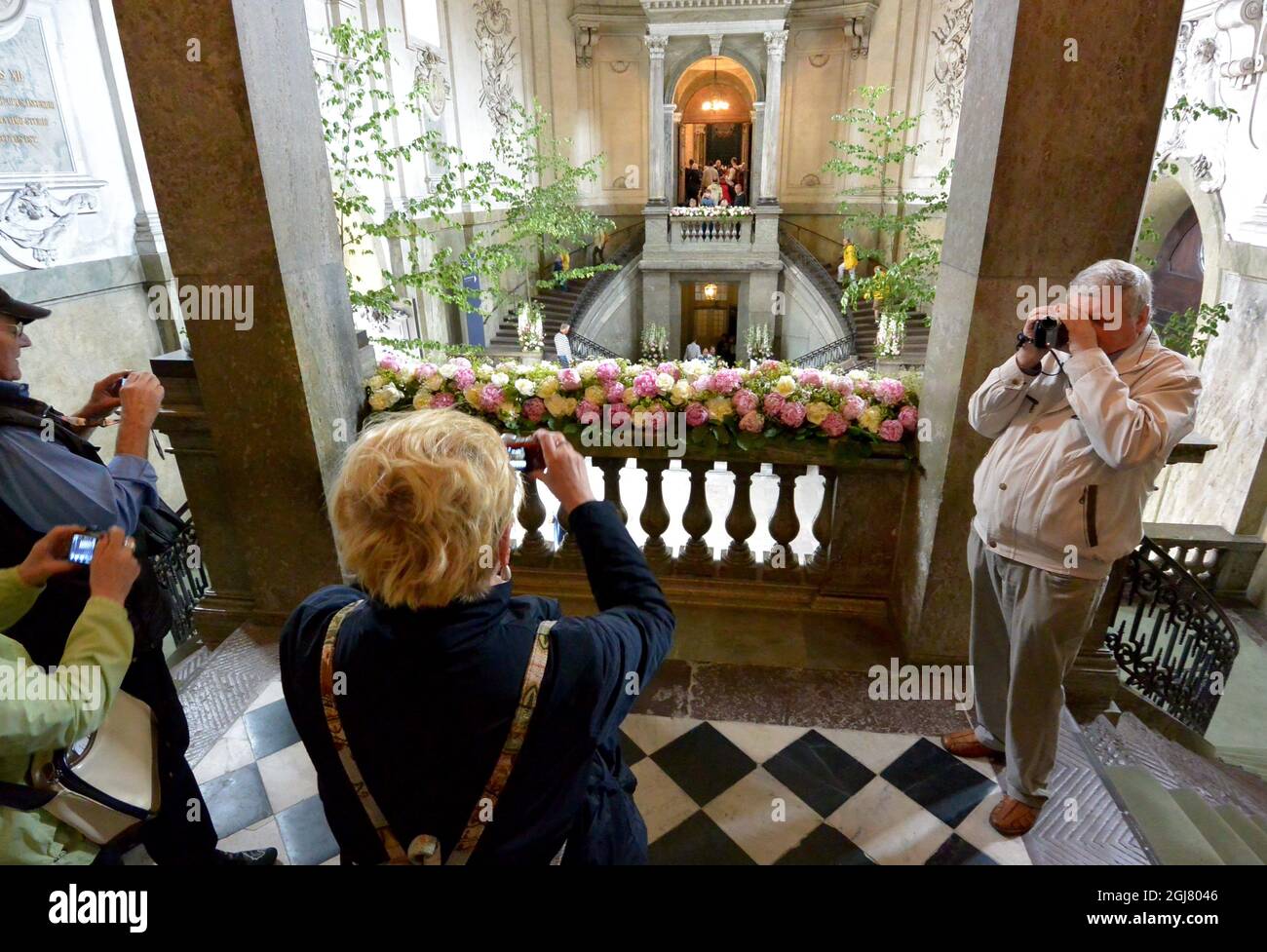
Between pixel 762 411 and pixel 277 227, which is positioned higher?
pixel 277 227

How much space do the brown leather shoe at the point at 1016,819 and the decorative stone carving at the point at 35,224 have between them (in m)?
7.75

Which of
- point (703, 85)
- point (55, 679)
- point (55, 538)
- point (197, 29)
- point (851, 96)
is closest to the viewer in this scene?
point (55, 679)

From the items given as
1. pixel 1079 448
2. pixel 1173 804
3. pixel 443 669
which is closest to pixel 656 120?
pixel 1079 448

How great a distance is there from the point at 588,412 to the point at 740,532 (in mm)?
997

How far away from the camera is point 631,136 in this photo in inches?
712

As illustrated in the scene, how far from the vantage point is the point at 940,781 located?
8.37 ft

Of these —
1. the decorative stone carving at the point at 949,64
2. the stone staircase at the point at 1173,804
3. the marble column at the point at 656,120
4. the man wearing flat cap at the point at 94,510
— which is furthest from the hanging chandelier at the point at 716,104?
the man wearing flat cap at the point at 94,510

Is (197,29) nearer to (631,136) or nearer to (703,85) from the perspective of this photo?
(631,136)

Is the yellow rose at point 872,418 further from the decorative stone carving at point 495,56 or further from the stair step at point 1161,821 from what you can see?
the decorative stone carving at point 495,56

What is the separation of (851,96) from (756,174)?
2895 mm

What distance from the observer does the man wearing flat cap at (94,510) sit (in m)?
1.69

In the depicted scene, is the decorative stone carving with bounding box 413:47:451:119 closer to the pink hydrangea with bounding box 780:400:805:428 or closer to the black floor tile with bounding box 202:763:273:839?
the pink hydrangea with bounding box 780:400:805:428

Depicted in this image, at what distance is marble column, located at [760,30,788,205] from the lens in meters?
15.9

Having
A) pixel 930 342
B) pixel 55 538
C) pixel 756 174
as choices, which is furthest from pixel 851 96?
pixel 55 538
